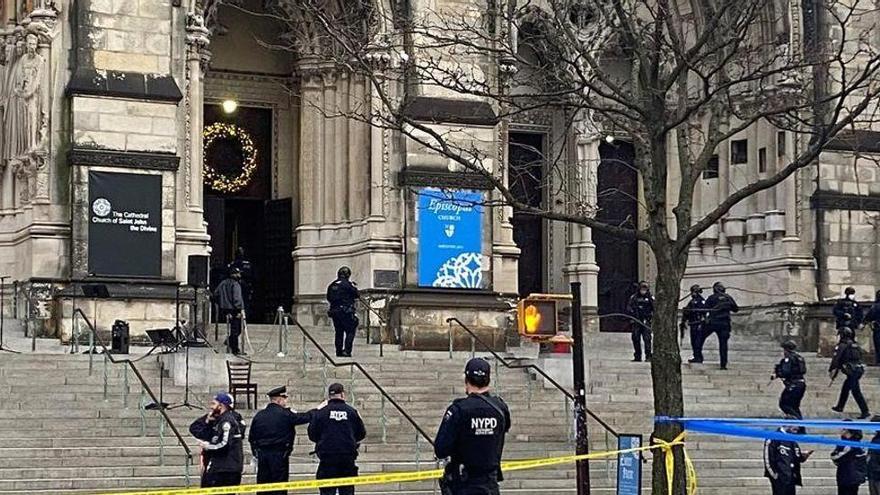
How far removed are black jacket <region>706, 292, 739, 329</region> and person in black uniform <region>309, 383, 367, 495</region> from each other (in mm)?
13849

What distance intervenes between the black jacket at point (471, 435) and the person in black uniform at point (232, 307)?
1427cm

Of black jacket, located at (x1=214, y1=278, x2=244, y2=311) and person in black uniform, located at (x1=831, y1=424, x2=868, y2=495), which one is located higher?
black jacket, located at (x1=214, y1=278, x2=244, y2=311)

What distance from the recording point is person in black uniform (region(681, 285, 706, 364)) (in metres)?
32.2

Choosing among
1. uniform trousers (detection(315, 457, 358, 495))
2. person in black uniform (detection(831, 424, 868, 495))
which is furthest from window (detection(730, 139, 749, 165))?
uniform trousers (detection(315, 457, 358, 495))

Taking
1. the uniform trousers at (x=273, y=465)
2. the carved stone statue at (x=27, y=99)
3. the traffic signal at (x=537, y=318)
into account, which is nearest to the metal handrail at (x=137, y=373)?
the uniform trousers at (x=273, y=465)

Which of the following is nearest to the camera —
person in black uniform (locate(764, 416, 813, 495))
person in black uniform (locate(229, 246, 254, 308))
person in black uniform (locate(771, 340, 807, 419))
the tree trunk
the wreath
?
the tree trunk

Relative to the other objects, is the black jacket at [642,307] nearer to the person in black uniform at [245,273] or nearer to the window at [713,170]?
the person in black uniform at [245,273]

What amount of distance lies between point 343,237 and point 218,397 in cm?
1475

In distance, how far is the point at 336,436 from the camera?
63.1 feet

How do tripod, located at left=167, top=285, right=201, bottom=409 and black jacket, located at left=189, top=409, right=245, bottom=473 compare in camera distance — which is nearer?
black jacket, located at left=189, top=409, right=245, bottom=473

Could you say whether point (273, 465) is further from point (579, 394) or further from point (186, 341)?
point (186, 341)

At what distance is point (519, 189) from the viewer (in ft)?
125

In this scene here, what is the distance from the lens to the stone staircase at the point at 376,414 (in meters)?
22.9

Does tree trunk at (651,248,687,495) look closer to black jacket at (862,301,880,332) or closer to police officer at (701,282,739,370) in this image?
police officer at (701,282,739,370)
